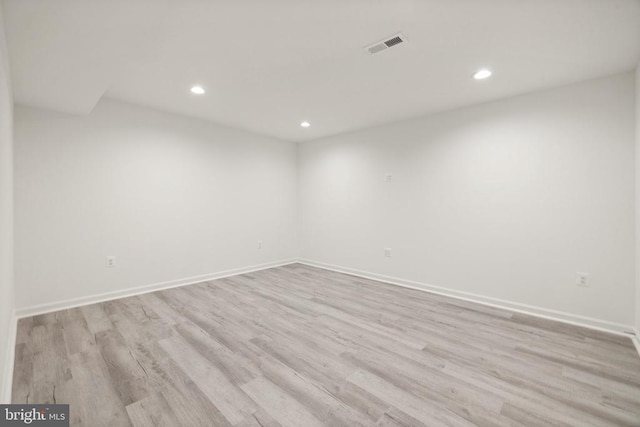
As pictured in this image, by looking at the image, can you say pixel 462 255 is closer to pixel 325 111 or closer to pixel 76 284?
pixel 325 111

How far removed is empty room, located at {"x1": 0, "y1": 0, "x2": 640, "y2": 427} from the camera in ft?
5.46

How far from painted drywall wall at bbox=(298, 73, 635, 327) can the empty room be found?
0.02m

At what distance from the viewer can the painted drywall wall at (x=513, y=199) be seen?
8.41 feet

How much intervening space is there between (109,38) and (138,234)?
247cm

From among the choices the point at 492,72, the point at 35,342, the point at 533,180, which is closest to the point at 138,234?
the point at 35,342

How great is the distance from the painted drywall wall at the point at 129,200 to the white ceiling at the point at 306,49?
15.2 inches

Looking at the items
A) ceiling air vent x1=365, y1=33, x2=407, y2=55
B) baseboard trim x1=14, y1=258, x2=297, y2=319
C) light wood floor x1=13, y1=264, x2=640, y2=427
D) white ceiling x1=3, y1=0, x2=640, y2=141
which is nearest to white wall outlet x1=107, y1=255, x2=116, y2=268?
baseboard trim x1=14, y1=258, x2=297, y2=319

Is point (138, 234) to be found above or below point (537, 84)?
below

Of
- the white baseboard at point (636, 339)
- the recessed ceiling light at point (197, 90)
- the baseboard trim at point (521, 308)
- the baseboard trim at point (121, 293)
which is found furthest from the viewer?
the recessed ceiling light at point (197, 90)

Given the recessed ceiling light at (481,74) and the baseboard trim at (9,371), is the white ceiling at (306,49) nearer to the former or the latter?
the recessed ceiling light at (481,74)

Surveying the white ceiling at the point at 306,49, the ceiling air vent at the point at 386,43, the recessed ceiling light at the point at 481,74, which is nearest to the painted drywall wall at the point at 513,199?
the white ceiling at the point at 306,49

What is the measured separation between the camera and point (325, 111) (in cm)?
370

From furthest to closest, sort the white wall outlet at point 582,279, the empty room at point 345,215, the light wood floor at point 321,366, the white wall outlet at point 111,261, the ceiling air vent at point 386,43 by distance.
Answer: the white wall outlet at point 111,261 → the white wall outlet at point 582,279 → the ceiling air vent at point 386,43 → the empty room at point 345,215 → the light wood floor at point 321,366

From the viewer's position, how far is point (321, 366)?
6.39 feet
